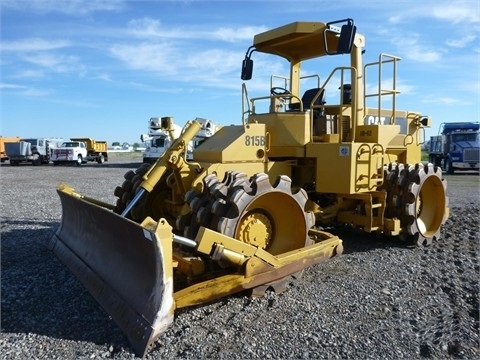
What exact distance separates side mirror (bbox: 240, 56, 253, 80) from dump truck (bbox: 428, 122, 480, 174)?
2084 centimetres

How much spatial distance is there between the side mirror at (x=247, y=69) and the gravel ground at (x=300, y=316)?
3220 mm

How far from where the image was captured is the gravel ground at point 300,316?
3629mm

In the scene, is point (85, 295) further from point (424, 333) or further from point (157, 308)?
point (424, 333)

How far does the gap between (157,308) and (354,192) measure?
3409 mm

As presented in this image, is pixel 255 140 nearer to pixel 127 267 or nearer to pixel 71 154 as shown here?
pixel 127 267

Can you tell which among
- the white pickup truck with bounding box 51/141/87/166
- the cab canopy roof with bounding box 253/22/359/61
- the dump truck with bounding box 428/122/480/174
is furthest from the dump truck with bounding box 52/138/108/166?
the cab canopy roof with bounding box 253/22/359/61

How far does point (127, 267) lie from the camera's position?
14.3ft

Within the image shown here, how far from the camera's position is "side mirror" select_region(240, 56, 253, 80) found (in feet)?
23.7

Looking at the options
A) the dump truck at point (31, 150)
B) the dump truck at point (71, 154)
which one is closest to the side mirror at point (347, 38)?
the dump truck at point (71, 154)

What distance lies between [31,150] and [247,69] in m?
30.5

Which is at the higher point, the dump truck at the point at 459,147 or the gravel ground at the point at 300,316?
the dump truck at the point at 459,147

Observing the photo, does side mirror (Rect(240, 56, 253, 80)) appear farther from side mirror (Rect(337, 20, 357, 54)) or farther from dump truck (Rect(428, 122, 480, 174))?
dump truck (Rect(428, 122, 480, 174))

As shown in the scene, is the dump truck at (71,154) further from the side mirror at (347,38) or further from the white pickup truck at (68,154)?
the side mirror at (347,38)

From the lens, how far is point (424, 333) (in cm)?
394
